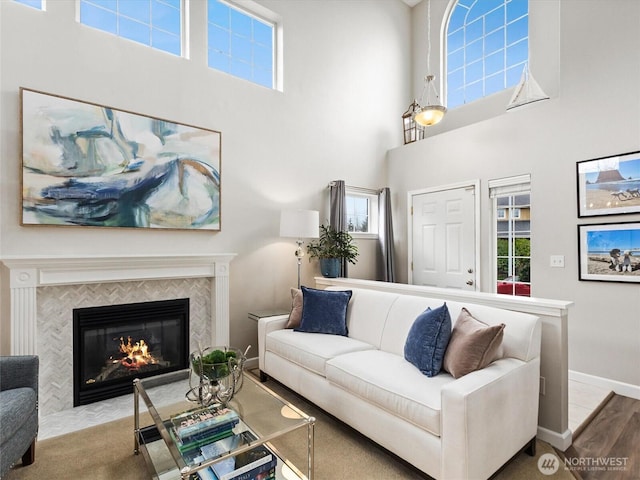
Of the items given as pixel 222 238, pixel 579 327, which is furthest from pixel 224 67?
pixel 579 327

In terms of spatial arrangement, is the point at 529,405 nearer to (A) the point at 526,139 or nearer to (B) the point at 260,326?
(B) the point at 260,326

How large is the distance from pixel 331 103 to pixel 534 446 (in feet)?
Result: 13.6

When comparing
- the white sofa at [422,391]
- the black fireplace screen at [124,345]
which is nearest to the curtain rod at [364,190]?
the white sofa at [422,391]

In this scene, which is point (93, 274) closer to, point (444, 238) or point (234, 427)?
point (234, 427)

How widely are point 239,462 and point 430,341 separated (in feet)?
4.17

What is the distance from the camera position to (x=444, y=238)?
4562 millimetres

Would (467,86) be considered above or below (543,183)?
above

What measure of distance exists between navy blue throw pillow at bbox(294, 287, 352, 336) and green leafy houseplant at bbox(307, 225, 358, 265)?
3.19 ft

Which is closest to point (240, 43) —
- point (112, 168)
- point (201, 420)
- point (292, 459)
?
point (112, 168)

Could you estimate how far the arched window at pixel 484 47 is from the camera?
A: 4340 millimetres

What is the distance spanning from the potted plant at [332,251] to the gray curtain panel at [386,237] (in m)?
0.84

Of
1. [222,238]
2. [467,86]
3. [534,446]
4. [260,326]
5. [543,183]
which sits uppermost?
[467,86]

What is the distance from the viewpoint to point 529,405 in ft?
6.52

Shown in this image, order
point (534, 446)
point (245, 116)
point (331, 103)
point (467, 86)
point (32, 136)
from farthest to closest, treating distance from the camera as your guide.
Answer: point (467, 86)
point (331, 103)
point (245, 116)
point (32, 136)
point (534, 446)
